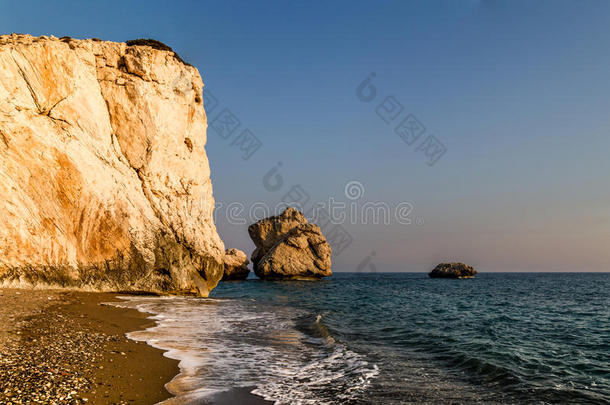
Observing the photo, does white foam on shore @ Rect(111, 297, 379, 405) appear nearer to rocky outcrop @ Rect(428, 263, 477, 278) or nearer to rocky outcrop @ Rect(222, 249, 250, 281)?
rocky outcrop @ Rect(222, 249, 250, 281)

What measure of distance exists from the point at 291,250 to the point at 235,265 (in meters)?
12.6

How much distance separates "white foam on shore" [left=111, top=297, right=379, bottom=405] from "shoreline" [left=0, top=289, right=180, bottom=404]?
514mm

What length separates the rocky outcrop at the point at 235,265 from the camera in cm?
7069

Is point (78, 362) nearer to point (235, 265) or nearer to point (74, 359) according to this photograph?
point (74, 359)

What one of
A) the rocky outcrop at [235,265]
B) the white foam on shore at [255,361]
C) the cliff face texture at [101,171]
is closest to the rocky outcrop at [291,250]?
the rocky outcrop at [235,265]

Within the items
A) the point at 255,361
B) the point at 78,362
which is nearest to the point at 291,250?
the point at 255,361

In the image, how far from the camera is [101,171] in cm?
1939

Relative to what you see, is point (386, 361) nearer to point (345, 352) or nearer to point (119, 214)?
point (345, 352)

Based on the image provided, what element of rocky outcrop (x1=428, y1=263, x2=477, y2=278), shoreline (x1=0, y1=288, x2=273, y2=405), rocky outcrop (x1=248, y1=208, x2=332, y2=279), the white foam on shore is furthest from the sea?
rocky outcrop (x1=428, y1=263, x2=477, y2=278)

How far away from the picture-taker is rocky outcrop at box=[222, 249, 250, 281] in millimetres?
70688

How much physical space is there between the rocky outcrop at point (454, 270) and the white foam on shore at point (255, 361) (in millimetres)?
101727

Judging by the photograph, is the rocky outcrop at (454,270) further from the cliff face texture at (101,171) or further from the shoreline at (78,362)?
the shoreline at (78,362)

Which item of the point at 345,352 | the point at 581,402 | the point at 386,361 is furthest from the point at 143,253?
the point at 581,402

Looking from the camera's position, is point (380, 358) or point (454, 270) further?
point (454, 270)
